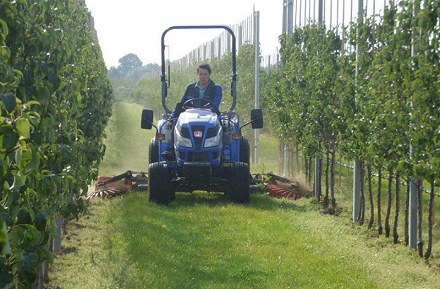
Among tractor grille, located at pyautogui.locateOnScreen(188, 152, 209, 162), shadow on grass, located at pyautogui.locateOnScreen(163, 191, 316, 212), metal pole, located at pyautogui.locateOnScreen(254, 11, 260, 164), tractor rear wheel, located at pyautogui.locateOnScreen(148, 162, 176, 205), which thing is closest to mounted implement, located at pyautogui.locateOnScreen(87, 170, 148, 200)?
shadow on grass, located at pyautogui.locateOnScreen(163, 191, 316, 212)

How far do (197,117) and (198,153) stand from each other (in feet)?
1.69

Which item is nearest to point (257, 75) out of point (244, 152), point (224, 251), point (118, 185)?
point (118, 185)

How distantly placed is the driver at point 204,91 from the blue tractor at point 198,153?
9cm

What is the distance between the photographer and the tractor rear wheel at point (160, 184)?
42.3 ft

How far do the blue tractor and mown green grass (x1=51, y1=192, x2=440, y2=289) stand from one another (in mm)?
340

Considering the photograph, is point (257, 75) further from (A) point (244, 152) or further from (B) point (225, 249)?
(B) point (225, 249)

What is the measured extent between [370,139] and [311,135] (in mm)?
3748

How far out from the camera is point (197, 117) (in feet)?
41.5

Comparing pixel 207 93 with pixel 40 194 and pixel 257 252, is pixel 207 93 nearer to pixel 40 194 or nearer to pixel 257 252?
pixel 257 252

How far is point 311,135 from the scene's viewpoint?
14.2 meters

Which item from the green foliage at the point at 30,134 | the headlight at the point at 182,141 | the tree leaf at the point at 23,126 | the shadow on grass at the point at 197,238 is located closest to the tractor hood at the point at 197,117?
the headlight at the point at 182,141

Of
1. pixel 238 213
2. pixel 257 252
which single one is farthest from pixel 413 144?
pixel 238 213

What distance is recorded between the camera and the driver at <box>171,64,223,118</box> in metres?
13.1

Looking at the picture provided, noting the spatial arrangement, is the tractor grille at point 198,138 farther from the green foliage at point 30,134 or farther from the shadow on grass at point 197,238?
the green foliage at point 30,134
